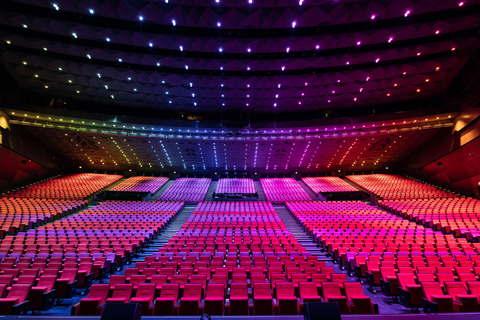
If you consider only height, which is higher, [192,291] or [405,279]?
[405,279]

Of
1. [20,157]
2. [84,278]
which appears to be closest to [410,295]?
[84,278]

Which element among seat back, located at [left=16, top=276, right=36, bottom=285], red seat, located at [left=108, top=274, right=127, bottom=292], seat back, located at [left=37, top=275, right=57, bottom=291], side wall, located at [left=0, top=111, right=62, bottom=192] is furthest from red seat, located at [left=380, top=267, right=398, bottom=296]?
side wall, located at [left=0, top=111, right=62, bottom=192]

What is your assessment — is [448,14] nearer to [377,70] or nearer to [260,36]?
[377,70]

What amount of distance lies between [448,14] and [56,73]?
78.5 feet

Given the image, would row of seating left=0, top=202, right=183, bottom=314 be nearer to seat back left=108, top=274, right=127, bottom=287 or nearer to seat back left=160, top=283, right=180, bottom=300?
seat back left=108, top=274, right=127, bottom=287

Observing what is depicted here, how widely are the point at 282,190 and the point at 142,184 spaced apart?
14794mm

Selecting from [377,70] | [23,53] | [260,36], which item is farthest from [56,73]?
[377,70]

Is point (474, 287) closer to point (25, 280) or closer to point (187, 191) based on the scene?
point (25, 280)

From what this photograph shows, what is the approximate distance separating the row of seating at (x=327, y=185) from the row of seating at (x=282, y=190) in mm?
1404

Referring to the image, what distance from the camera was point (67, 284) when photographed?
195 inches

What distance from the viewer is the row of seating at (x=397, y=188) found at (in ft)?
59.3

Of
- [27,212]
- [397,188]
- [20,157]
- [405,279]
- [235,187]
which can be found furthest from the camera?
[235,187]

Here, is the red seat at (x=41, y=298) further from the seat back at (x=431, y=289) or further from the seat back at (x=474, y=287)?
the seat back at (x=474, y=287)

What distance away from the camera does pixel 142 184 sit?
Result: 22719 mm
